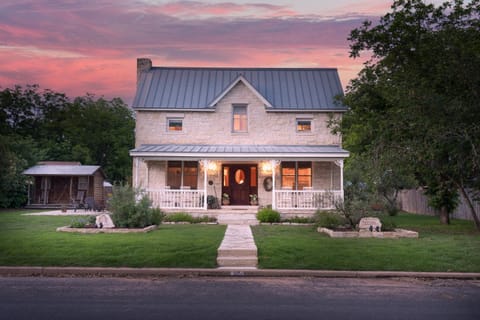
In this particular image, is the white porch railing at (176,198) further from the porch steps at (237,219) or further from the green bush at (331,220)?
the green bush at (331,220)

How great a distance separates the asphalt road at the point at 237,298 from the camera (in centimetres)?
703

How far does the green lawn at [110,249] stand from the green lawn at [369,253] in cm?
154

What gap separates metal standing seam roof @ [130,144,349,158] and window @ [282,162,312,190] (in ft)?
2.95

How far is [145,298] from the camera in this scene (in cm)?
806

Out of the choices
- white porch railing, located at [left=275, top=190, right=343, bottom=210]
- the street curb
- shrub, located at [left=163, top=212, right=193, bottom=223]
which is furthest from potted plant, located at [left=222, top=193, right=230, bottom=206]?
the street curb

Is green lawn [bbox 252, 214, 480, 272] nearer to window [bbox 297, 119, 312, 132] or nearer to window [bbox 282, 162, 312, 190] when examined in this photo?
window [bbox 282, 162, 312, 190]

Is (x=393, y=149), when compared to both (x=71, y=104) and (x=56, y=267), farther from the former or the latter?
(x=71, y=104)

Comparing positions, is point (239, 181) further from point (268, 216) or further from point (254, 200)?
point (268, 216)

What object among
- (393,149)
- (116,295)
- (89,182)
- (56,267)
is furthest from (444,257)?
(89,182)

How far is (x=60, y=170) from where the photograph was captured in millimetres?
31984

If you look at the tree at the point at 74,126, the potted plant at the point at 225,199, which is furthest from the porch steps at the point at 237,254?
the tree at the point at 74,126

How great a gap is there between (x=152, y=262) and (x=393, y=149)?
30.4 feet

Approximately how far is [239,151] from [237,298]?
46.4 feet

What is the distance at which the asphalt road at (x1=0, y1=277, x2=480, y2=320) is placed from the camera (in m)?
7.03
